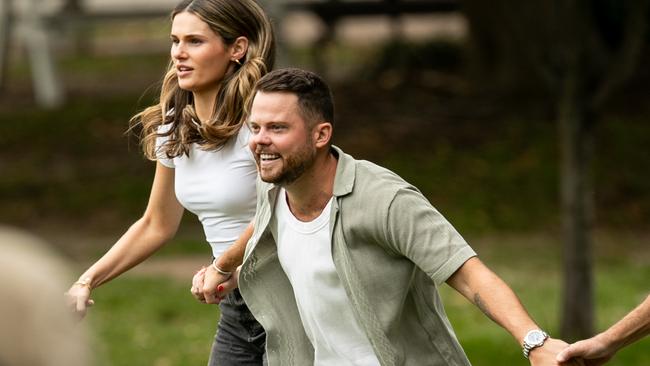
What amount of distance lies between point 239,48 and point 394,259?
0.94 metres

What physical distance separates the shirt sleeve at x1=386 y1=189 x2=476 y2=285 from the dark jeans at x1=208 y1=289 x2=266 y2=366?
80cm

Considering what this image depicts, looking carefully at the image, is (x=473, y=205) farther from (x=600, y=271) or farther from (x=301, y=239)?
(x=301, y=239)

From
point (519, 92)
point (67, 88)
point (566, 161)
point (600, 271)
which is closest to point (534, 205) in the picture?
point (600, 271)

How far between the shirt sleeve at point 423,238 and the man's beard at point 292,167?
0.32m

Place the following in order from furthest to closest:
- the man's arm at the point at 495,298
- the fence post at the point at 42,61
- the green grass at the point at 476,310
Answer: the fence post at the point at 42,61 → the green grass at the point at 476,310 → the man's arm at the point at 495,298

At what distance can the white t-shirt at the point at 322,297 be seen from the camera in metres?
3.78

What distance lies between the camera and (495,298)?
12.0 ft

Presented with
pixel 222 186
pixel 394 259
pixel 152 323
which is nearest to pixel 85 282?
pixel 222 186

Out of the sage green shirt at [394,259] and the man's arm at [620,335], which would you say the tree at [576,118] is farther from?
the sage green shirt at [394,259]

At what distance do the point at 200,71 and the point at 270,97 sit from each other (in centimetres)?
49

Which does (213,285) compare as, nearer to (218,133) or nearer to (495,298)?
(218,133)

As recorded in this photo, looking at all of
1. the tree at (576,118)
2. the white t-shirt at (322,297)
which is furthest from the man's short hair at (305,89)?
the tree at (576,118)

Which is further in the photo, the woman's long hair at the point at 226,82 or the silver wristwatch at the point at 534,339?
the woman's long hair at the point at 226,82

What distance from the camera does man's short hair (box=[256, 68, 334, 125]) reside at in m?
3.82
